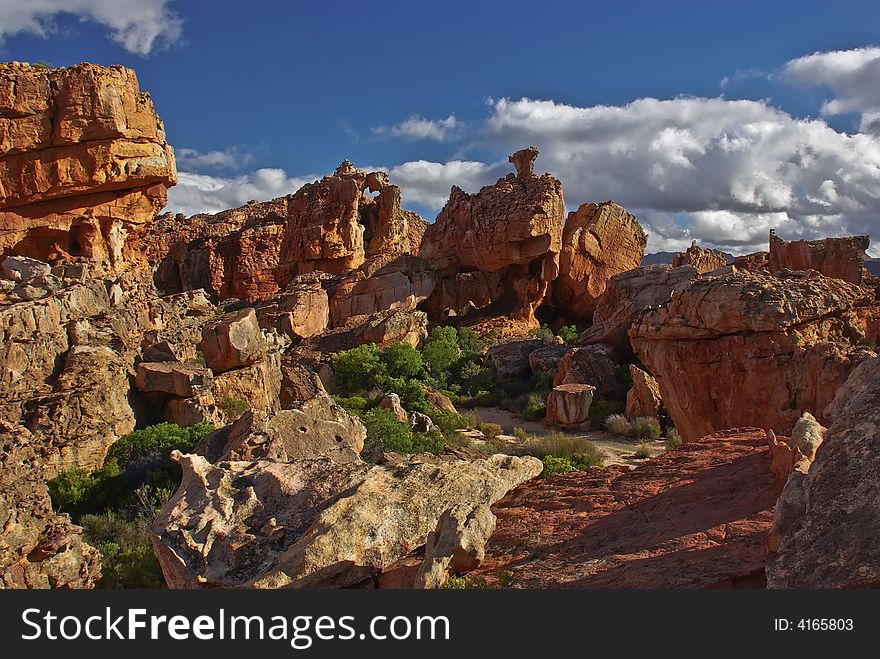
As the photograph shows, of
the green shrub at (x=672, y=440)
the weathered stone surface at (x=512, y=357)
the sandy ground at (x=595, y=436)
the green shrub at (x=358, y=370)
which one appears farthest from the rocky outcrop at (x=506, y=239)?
the green shrub at (x=672, y=440)

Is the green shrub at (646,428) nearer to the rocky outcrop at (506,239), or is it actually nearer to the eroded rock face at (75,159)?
the rocky outcrop at (506,239)

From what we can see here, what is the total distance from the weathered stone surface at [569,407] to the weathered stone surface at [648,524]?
1148 cm

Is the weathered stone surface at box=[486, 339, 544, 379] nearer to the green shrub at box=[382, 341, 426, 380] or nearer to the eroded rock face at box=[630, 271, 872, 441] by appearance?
the green shrub at box=[382, 341, 426, 380]

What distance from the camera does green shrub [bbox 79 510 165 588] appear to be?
6.89 meters

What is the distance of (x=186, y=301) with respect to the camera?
21.8m

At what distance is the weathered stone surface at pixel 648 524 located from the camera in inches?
129

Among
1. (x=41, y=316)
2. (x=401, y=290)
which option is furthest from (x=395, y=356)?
(x=41, y=316)

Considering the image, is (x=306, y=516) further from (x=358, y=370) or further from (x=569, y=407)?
(x=358, y=370)

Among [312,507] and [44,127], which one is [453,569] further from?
[44,127]

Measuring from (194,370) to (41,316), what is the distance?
269cm

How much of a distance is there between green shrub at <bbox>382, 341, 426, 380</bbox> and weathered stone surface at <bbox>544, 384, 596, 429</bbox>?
4656mm

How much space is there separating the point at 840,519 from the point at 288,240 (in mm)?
31175

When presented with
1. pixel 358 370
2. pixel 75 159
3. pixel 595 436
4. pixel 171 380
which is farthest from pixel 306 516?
pixel 75 159

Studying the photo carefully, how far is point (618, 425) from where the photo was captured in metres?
15.7
